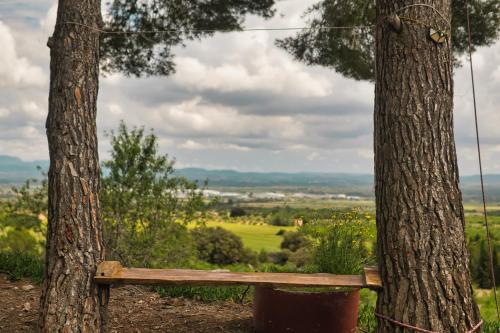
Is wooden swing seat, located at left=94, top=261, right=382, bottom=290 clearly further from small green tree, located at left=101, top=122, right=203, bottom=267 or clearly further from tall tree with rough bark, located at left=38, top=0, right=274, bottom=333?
small green tree, located at left=101, top=122, right=203, bottom=267

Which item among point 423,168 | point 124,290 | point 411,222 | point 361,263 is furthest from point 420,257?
point 124,290

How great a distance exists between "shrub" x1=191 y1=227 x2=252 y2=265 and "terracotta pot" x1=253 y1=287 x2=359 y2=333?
6532mm

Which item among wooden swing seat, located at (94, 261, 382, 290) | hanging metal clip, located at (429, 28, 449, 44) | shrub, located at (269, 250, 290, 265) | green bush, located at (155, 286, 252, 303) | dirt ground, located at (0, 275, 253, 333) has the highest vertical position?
hanging metal clip, located at (429, 28, 449, 44)

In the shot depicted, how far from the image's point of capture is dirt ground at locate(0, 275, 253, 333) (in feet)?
14.0

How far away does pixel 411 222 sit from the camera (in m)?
3.09

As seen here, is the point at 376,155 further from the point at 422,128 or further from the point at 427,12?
the point at 427,12

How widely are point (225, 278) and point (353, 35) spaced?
155 inches

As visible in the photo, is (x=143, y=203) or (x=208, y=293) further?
(x=143, y=203)

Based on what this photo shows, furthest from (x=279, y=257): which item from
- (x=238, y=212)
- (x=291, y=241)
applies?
(x=238, y=212)

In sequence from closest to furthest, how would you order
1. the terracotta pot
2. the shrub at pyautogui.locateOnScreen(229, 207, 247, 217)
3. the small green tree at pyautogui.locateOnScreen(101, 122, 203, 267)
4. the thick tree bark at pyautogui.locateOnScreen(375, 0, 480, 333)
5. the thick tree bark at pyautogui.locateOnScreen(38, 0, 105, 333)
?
the thick tree bark at pyautogui.locateOnScreen(375, 0, 480, 333)
the thick tree bark at pyautogui.locateOnScreen(38, 0, 105, 333)
the terracotta pot
the small green tree at pyautogui.locateOnScreen(101, 122, 203, 267)
the shrub at pyautogui.locateOnScreen(229, 207, 247, 217)

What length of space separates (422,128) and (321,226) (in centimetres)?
149

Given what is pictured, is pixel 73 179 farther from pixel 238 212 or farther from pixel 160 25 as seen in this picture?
pixel 238 212

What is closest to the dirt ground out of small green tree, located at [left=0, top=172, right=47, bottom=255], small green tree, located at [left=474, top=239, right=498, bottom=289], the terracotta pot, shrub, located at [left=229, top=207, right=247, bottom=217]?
the terracotta pot

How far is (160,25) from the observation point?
618 cm
